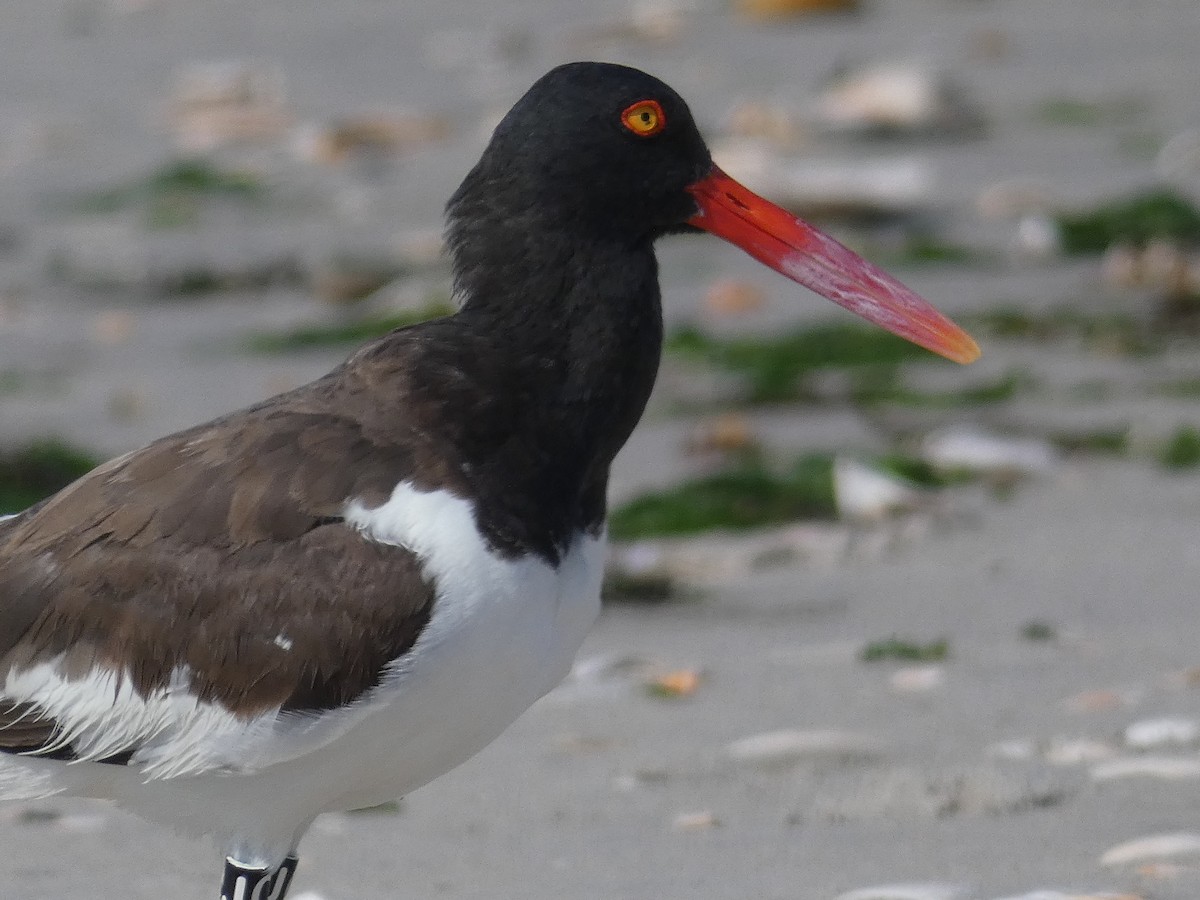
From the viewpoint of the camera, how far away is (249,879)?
4020mm

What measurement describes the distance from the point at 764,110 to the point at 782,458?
4048 millimetres

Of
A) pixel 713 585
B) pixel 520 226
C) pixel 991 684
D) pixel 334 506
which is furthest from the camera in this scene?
pixel 713 585

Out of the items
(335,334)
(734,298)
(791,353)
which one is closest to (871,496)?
(791,353)

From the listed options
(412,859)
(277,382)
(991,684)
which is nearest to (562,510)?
(412,859)

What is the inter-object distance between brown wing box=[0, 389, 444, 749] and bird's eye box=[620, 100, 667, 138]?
83 cm

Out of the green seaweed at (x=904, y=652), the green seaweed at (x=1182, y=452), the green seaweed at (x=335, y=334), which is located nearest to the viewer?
the green seaweed at (x=904, y=652)

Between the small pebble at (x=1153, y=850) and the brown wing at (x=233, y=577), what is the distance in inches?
62.5

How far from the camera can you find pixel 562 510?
396 cm

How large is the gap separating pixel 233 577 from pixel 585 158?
1.07 meters

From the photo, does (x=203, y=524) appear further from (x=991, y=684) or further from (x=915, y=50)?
(x=915, y=50)

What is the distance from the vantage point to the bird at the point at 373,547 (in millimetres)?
3781

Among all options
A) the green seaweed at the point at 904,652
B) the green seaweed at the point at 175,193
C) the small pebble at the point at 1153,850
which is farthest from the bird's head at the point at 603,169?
the green seaweed at the point at 175,193

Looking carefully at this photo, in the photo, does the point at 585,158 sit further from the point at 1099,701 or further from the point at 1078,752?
the point at 1099,701

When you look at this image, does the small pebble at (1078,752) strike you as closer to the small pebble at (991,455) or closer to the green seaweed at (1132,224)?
the small pebble at (991,455)
